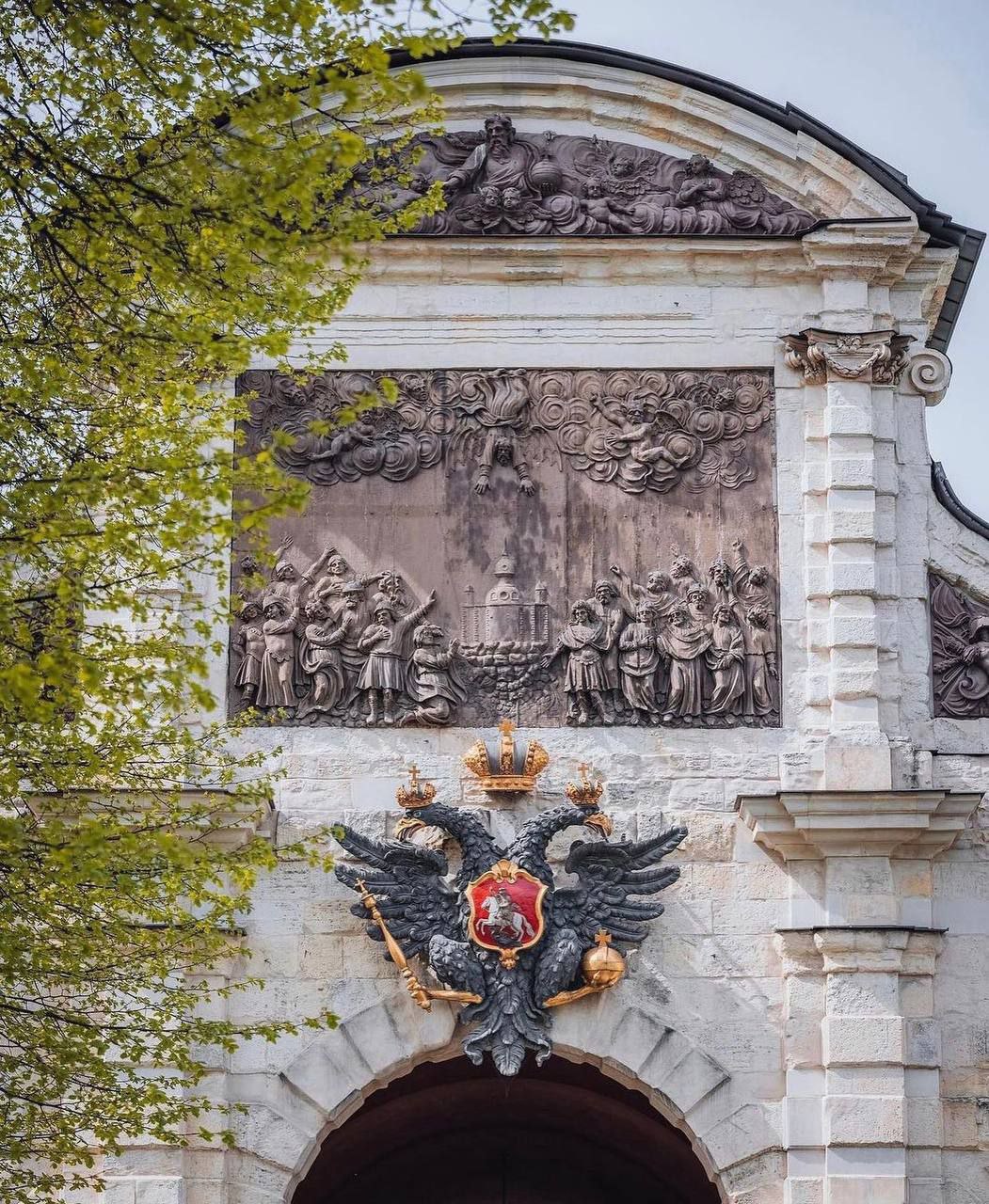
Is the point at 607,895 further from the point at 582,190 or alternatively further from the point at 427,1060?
the point at 582,190

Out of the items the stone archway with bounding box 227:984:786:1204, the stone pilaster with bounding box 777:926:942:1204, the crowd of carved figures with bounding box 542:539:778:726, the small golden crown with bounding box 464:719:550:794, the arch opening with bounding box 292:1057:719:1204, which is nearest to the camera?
the stone pilaster with bounding box 777:926:942:1204

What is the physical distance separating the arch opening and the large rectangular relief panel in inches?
115

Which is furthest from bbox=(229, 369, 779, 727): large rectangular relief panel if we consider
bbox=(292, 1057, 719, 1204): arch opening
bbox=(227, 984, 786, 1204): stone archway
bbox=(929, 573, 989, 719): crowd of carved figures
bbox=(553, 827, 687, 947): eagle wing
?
bbox=(292, 1057, 719, 1204): arch opening

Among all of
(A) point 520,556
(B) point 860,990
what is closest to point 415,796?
(A) point 520,556

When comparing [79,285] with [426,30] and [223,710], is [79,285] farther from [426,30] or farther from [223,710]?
[223,710]

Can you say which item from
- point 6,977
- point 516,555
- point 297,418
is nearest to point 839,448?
point 516,555

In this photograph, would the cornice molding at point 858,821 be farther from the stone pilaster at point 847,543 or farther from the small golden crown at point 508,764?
the small golden crown at point 508,764

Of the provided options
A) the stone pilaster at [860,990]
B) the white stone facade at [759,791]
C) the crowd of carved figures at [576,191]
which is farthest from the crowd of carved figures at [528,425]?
the stone pilaster at [860,990]

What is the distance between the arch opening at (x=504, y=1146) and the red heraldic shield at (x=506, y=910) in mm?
2309

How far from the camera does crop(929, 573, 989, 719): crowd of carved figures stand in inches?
555

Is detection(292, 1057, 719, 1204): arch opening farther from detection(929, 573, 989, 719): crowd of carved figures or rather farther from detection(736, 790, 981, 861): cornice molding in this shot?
detection(929, 573, 989, 719): crowd of carved figures

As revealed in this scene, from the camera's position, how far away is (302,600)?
1421cm

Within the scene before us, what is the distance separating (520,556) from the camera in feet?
46.8

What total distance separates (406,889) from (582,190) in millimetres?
4257
